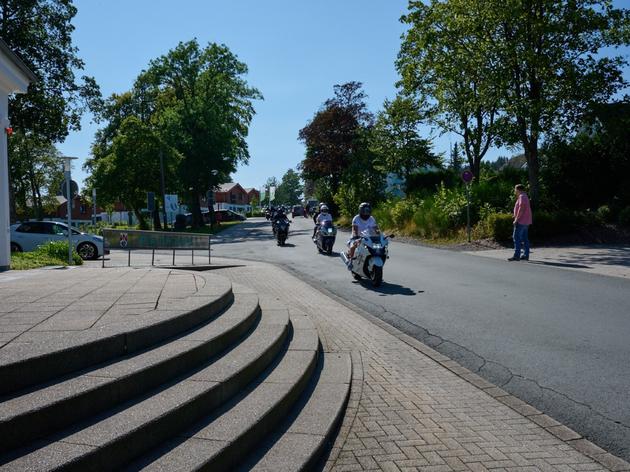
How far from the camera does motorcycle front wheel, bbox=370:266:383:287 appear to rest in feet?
34.3

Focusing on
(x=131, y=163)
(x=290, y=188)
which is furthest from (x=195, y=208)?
(x=290, y=188)

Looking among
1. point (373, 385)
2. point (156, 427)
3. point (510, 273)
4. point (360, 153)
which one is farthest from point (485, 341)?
point (360, 153)

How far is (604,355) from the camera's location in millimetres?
5316

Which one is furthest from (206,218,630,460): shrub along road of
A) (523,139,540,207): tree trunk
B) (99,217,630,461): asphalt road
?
(523,139,540,207): tree trunk

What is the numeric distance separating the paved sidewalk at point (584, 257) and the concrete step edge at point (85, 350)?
9.94m

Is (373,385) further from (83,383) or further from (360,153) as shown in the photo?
(360,153)

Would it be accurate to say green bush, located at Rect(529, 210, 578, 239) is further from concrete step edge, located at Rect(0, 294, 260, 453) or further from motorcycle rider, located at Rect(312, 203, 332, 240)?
concrete step edge, located at Rect(0, 294, 260, 453)

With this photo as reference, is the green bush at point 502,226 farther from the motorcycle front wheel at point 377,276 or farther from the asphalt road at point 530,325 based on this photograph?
the motorcycle front wheel at point 377,276

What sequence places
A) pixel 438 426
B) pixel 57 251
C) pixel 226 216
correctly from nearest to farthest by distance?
1. pixel 438 426
2. pixel 57 251
3. pixel 226 216

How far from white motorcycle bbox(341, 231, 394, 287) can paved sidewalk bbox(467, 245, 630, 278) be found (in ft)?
16.0

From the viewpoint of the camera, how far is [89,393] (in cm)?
307

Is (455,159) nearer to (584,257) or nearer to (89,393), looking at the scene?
(584,257)

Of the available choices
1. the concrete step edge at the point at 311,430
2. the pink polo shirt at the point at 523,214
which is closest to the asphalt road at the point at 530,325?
the pink polo shirt at the point at 523,214

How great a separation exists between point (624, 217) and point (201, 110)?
3556 cm
